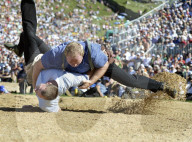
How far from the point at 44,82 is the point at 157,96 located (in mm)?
2508

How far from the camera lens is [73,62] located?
4.89 m

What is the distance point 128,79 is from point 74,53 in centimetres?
148

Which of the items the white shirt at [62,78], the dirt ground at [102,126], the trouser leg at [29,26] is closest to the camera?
the dirt ground at [102,126]

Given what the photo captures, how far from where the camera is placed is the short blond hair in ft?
15.8

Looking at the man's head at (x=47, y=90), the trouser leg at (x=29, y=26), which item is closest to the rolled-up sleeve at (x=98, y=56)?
the man's head at (x=47, y=90)

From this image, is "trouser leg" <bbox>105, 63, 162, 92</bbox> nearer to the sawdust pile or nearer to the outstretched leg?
the sawdust pile

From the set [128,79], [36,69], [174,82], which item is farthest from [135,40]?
[36,69]

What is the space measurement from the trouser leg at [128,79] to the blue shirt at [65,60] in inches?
17.5

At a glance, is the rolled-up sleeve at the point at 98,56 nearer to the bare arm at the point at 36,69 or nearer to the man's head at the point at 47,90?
the man's head at the point at 47,90

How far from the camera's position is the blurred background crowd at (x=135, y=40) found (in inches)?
451

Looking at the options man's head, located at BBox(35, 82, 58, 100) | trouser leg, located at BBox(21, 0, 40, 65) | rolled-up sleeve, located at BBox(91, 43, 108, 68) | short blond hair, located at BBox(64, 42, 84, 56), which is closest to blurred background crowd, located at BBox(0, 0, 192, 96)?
trouser leg, located at BBox(21, 0, 40, 65)

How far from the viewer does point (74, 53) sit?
4816 millimetres

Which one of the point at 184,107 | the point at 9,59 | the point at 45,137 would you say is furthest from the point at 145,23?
the point at 45,137

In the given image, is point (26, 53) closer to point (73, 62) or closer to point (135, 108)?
point (73, 62)
